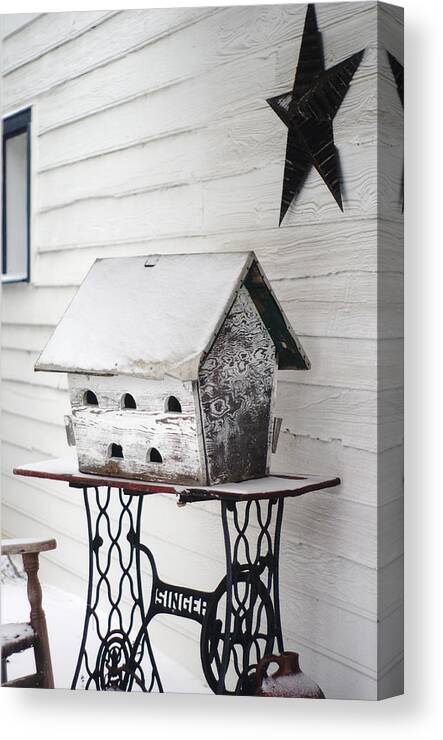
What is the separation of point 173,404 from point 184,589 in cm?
49

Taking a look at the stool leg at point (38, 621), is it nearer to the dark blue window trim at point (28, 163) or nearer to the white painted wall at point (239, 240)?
the white painted wall at point (239, 240)

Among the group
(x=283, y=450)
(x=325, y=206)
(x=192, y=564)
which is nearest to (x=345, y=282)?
(x=325, y=206)

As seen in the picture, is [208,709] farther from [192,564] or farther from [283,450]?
[283,450]

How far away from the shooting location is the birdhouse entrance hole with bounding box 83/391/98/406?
78.8 inches

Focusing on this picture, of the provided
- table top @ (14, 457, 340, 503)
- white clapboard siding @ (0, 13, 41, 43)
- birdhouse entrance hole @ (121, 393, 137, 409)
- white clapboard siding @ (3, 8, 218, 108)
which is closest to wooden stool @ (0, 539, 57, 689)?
table top @ (14, 457, 340, 503)

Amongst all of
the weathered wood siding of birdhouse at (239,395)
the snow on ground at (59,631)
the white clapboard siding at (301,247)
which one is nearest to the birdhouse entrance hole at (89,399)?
the weathered wood siding of birdhouse at (239,395)

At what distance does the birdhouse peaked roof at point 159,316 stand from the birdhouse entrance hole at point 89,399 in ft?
0.23

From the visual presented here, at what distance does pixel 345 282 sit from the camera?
1958 millimetres

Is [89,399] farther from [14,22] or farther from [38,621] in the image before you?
[14,22]

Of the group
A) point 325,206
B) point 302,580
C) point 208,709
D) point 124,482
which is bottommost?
point 208,709

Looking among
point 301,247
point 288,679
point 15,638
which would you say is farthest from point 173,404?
point 15,638

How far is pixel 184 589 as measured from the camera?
212 centimetres

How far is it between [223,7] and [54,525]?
4.12 feet

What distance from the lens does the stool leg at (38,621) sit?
2.20 meters
